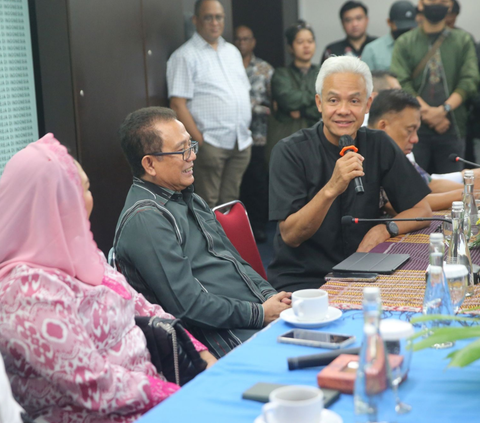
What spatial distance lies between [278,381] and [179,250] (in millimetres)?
822

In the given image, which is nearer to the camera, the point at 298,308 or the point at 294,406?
the point at 294,406

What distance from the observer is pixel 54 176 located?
4.66ft

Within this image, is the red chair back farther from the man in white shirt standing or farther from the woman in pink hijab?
the man in white shirt standing

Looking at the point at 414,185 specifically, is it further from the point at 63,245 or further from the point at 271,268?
the point at 63,245

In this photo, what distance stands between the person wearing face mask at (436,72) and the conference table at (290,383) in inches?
134

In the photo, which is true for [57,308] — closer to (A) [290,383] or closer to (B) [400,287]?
(A) [290,383]

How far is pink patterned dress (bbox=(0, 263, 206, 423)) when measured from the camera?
4.37ft

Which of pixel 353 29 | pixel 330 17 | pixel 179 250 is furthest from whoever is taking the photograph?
pixel 330 17

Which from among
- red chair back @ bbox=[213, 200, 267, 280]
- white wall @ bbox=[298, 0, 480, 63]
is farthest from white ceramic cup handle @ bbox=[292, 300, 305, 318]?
white wall @ bbox=[298, 0, 480, 63]

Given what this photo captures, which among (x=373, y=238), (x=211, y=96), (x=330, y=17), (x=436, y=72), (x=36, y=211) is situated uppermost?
(x=330, y=17)

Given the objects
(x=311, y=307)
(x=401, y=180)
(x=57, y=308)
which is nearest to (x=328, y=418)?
(x=311, y=307)

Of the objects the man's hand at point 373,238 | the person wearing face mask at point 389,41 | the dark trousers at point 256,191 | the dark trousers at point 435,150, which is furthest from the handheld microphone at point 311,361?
the dark trousers at point 256,191

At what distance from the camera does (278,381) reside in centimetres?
123

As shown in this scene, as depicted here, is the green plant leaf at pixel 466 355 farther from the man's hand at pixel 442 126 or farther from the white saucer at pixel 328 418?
the man's hand at pixel 442 126
